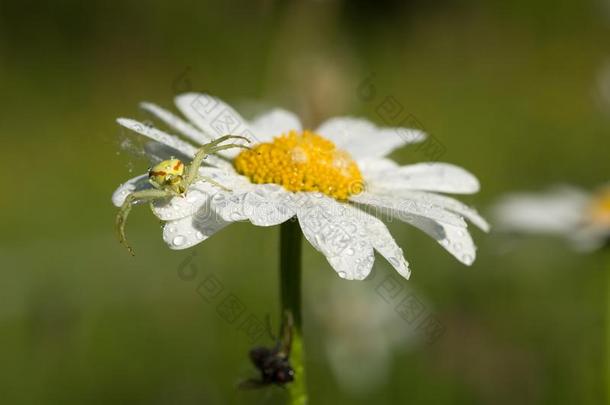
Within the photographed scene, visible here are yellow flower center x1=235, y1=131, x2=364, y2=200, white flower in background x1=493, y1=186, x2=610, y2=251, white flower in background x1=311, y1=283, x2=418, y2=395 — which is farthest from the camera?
white flower in background x1=311, y1=283, x2=418, y2=395

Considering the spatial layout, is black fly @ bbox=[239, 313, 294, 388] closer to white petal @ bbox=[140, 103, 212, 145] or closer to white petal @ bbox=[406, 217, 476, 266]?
white petal @ bbox=[406, 217, 476, 266]

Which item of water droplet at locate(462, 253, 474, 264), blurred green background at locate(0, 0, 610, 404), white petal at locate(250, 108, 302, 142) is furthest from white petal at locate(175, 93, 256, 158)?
water droplet at locate(462, 253, 474, 264)

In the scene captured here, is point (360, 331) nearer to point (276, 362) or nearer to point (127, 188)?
point (276, 362)

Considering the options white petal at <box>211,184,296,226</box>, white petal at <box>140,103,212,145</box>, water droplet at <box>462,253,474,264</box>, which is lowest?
water droplet at <box>462,253,474,264</box>

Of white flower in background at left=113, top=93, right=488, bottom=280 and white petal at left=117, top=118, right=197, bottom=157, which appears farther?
white petal at left=117, top=118, right=197, bottom=157

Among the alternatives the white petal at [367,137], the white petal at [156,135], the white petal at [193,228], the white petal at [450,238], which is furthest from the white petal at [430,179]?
the white petal at [193,228]

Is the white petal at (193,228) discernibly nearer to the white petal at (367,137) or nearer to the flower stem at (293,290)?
the flower stem at (293,290)

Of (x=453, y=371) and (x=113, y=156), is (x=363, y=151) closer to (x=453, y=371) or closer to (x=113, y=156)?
(x=453, y=371)

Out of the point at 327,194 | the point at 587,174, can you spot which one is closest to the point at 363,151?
the point at 327,194
